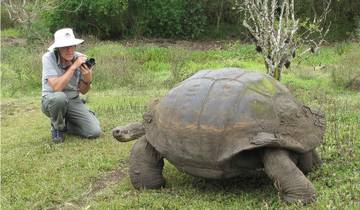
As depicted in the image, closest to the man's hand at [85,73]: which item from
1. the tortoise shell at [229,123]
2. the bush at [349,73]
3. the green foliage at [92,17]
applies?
the tortoise shell at [229,123]

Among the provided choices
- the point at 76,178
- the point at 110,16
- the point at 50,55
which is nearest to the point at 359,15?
the point at 110,16

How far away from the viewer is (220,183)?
511 centimetres

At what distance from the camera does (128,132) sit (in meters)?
5.28

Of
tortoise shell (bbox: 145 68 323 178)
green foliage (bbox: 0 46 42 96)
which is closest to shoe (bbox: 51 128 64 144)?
tortoise shell (bbox: 145 68 323 178)

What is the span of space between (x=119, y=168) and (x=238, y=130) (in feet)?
6.53

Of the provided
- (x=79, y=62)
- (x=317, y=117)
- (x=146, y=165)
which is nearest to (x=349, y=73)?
(x=79, y=62)

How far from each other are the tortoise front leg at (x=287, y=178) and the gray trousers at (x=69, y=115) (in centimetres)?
353

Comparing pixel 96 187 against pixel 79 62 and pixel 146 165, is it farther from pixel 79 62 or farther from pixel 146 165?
pixel 79 62

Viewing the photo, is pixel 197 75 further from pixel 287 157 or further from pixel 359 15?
pixel 359 15

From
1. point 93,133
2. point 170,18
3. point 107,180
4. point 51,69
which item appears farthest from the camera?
point 170,18

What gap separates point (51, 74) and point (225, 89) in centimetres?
323

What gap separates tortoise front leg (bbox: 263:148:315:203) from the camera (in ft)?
14.0

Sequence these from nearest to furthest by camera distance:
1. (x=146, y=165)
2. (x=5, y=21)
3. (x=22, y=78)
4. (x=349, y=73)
→ (x=146, y=165) < (x=349, y=73) < (x=22, y=78) < (x=5, y=21)

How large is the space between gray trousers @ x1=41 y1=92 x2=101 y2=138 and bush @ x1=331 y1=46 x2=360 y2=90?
5.11 meters
